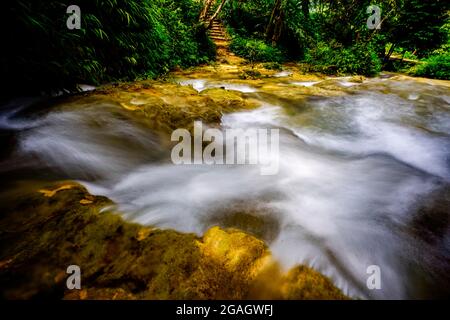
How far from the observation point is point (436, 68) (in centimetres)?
1045

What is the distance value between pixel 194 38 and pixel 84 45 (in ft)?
21.7

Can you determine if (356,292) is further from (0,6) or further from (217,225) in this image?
(0,6)

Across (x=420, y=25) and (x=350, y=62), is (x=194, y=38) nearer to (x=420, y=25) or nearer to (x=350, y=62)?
(x=350, y=62)

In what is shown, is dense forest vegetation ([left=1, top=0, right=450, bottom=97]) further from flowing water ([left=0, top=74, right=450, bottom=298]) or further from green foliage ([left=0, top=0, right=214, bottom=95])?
flowing water ([left=0, top=74, right=450, bottom=298])

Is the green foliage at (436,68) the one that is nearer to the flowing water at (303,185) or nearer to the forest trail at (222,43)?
the flowing water at (303,185)

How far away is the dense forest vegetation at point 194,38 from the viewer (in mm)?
4070

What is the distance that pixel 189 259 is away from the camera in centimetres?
173

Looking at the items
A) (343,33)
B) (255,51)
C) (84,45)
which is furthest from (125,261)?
(343,33)

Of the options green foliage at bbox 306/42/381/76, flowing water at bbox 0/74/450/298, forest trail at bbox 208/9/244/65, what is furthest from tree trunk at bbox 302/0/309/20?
flowing water at bbox 0/74/450/298

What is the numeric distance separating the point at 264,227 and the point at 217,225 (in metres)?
0.42

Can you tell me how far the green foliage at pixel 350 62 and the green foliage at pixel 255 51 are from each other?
1.94 m

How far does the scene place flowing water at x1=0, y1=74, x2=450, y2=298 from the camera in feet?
6.57

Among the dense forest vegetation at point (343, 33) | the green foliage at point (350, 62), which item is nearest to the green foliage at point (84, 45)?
the dense forest vegetation at point (343, 33)
